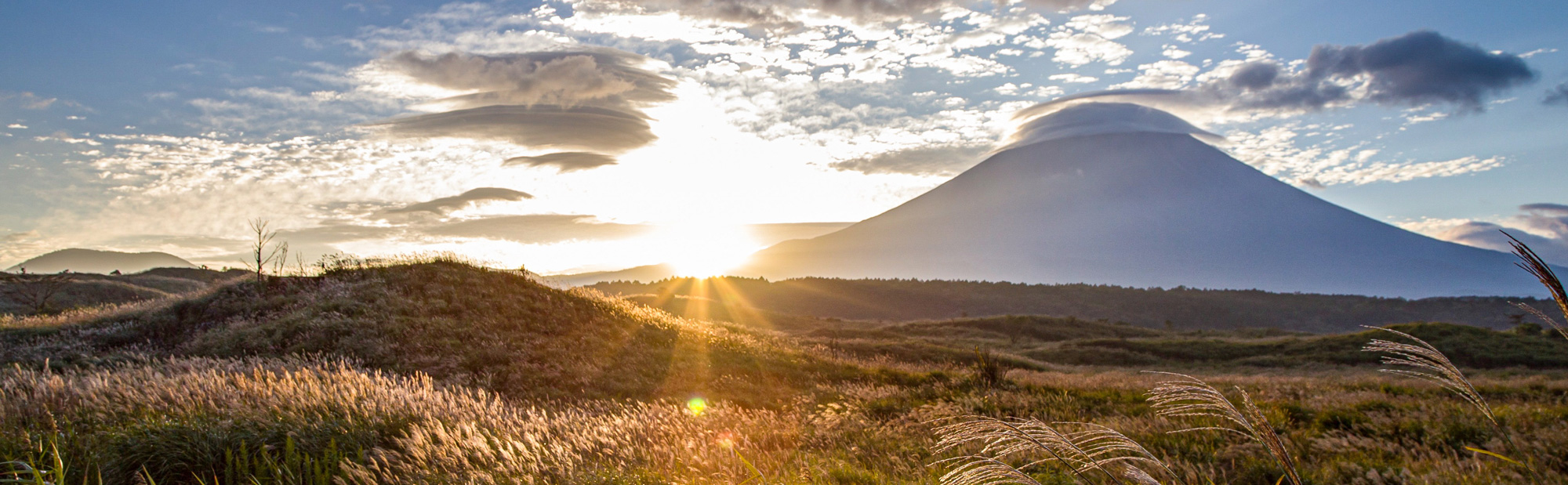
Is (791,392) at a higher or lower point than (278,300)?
lower

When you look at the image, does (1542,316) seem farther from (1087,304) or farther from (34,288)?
(1087,304)

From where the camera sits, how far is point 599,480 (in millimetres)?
5074

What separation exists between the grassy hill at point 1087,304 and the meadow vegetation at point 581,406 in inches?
2211

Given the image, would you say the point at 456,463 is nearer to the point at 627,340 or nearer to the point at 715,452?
the point at 715,452

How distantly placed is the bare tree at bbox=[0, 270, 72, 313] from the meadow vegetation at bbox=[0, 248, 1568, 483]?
16.9 m

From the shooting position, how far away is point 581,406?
12.2 meters

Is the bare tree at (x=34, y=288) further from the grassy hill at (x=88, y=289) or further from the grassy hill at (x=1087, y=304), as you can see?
the grassy hill at (x=1087, y=304)

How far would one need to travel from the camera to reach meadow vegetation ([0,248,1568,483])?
17.1ft

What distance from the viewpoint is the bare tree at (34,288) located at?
1206 inches

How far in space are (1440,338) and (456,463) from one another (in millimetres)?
47790

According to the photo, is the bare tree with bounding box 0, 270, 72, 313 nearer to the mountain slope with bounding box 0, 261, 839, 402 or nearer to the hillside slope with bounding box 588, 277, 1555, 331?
the mountain slope with bounding box 0, 261, 839, 402

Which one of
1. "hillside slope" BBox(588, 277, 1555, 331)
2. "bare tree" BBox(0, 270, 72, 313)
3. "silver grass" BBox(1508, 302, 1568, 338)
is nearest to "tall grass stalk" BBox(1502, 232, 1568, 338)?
"silver grass" BBox(1508, 302, 1568, 338)

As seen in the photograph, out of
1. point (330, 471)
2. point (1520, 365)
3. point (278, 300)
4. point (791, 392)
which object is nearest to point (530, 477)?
point (330, 471)

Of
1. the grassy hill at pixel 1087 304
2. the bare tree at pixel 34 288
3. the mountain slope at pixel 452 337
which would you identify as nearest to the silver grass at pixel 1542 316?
the mountain slope at pixel 452 337
